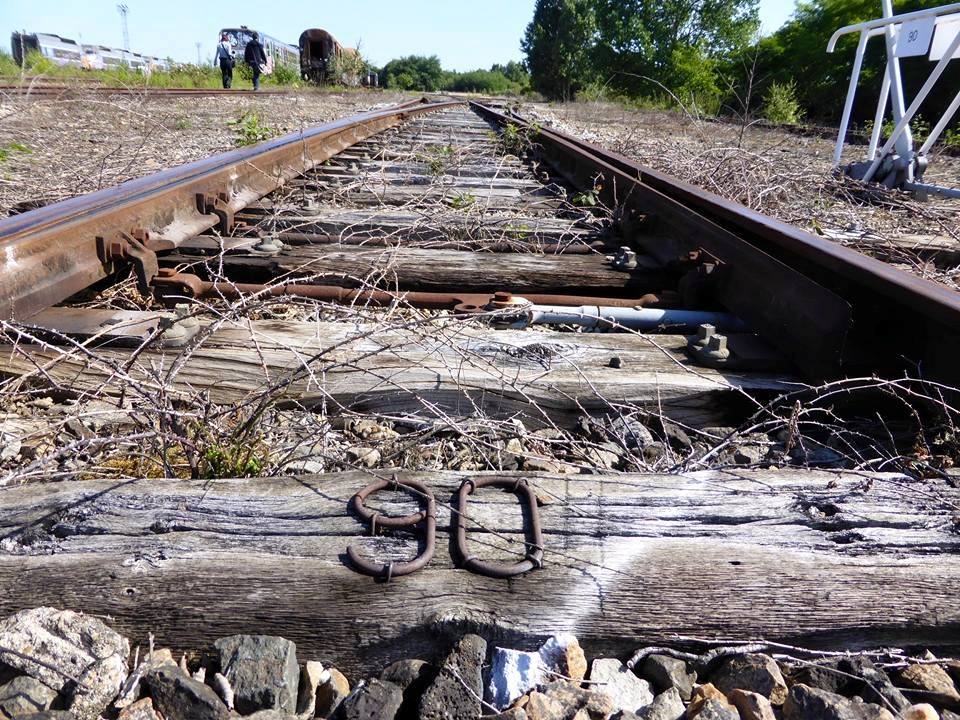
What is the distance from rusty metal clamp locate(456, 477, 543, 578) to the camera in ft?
3.66

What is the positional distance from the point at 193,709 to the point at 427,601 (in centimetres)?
35

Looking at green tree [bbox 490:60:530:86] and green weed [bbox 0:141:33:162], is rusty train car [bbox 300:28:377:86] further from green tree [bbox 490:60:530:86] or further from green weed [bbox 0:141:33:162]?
green tree [bbox 490:60:530:86]

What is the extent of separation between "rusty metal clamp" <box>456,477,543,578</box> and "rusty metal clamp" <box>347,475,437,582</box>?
0.05 m

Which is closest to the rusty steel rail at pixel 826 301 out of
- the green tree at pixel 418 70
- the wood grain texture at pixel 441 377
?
the wood grain texture at pixel 441 377

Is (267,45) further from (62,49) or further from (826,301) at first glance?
(826,301)

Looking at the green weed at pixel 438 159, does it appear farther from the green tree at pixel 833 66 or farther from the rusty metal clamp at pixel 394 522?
the green tree at pixel 833 66

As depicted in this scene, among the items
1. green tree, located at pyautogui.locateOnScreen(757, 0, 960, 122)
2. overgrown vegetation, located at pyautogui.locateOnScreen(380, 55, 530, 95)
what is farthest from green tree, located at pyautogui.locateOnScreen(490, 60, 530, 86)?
green tree, located at pyautogui.locateOnScreen(757, 0, 960, 122)

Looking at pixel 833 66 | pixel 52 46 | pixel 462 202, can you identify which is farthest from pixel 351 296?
pixel 52 46

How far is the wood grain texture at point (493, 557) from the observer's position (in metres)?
1.08

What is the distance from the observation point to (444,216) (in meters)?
3.58

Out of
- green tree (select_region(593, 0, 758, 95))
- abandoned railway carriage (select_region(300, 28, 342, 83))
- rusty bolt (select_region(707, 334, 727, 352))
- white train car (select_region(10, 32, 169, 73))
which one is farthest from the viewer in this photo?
green tree (select_region(593, 0, 758, 95))

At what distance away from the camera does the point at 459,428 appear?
5.14 ft

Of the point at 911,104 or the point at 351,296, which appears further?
the point at 911,104

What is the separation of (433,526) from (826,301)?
4.58ft
